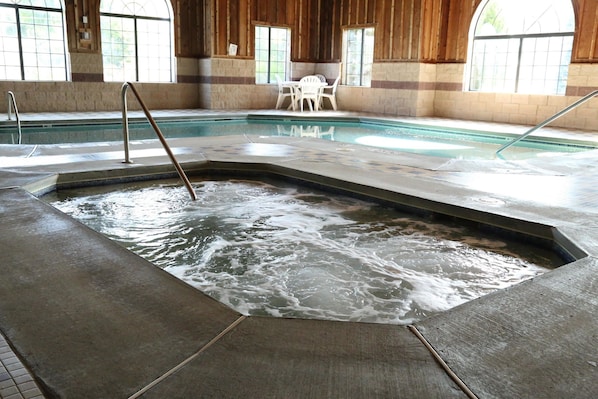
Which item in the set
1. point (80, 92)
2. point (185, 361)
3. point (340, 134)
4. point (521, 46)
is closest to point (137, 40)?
point (80, 92)

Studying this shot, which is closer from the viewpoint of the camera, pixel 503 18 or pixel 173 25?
pixel 503 18

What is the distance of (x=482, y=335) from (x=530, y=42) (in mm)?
9367

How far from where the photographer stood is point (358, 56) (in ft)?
40.0

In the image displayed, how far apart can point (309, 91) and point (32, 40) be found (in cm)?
564

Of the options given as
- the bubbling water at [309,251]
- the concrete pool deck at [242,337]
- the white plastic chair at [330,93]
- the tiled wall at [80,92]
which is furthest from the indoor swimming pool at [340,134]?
the concrete pool deck at [242,337]

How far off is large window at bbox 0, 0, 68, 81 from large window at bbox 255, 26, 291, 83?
4.26 meters

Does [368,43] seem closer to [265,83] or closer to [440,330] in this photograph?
[265,83]

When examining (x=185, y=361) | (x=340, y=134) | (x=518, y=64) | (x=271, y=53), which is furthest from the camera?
(x=271, y=53)

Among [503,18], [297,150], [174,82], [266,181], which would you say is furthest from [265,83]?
[266,181]

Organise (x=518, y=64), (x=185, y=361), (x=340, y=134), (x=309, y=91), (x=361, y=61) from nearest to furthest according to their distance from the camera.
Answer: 1. (x=185, y=361)
2. (x=340, y=134)
3. (x=518, y=64)
4. (x=309, y=91)
5. (x=361, y=61)

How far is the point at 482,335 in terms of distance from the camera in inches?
68.8

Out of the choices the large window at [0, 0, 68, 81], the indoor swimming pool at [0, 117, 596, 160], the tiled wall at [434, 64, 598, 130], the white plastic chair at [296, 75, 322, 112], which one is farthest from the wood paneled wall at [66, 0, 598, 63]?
the indoor swimming pool at [0, 117, 596, 160]

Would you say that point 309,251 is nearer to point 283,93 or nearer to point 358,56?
point 283,93

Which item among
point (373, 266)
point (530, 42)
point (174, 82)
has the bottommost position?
point (373, 266)
